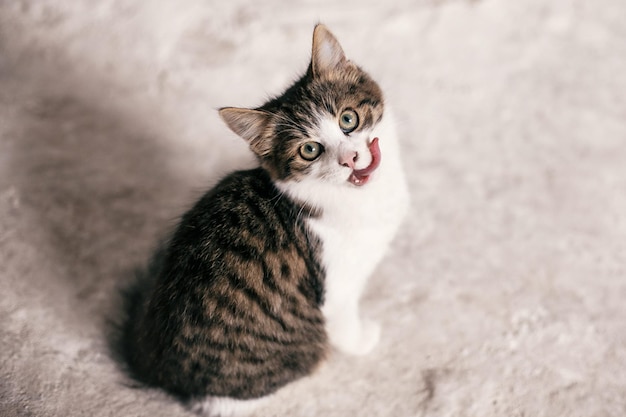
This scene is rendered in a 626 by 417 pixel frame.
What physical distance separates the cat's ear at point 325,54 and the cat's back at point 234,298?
30cm

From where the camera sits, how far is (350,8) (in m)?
2.53

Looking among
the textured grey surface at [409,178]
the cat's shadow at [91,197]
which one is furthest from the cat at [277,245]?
the cat's shadow at [91,197]

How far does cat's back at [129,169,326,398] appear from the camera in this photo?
52.2 inches

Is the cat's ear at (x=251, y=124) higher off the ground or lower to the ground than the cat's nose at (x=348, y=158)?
higher

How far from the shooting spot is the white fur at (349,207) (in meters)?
1.32

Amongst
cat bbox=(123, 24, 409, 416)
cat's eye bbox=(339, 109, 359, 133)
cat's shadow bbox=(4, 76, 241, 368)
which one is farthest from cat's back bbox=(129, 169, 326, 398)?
cat's shadow bbox=(4, 76, 241, 368)

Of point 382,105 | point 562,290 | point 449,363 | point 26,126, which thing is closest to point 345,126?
point 382,105

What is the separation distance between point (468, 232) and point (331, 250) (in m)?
0.75

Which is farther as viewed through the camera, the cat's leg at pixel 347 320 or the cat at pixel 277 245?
the cat's leg at pixel 347 320

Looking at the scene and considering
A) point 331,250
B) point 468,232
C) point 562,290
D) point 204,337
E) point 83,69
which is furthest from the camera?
point 83,69

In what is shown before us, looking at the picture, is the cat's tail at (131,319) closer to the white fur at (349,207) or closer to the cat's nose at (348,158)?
the white fur at (349,207)

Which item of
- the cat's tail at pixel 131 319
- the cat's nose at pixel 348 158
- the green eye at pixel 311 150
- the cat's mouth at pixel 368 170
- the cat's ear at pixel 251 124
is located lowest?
the cat's tail at pixel 131 319

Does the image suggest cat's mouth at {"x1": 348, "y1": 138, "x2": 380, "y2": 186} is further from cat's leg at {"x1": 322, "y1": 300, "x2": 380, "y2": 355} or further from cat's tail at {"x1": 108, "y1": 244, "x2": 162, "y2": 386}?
cat's tail at {"x1": 108, "y1": 244, "x2": 162, "y2": 386}

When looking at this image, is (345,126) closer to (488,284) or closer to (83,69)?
(488,284)
